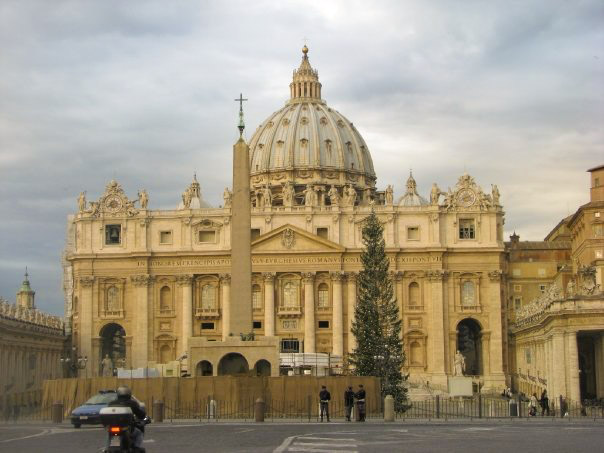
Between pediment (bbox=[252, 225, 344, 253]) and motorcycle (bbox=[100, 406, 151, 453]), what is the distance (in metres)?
94.7

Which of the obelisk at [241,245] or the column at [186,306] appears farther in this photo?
the column at [186,306]

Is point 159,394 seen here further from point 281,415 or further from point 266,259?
point 266,259

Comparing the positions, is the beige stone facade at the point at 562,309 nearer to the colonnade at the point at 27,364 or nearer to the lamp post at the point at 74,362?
the colonnade at the point at 27,364

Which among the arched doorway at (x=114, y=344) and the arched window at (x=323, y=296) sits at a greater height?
the arched window at (x=323, y=296)

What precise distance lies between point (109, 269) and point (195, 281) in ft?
27.8

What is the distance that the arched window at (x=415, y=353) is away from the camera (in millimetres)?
115500

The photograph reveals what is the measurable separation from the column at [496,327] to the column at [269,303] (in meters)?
20.5

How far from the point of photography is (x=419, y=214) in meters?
118

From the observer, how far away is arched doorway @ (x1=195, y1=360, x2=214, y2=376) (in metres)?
64.1

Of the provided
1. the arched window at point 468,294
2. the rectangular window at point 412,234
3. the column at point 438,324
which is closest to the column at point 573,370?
the column at point 438,324

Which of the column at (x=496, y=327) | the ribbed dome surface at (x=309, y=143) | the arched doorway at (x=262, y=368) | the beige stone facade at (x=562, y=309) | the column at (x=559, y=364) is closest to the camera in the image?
the arched doorway at (x=262, y=368)

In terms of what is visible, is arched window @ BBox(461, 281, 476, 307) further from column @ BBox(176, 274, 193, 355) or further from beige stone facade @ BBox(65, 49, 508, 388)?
column @ BBox(176, 274, 193, 355)

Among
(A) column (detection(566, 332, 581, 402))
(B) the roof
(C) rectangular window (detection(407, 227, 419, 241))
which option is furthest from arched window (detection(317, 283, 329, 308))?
(A) column (detection(566, 332, 581, 402))

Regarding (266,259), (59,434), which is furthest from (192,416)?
(266,259)
